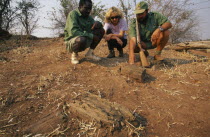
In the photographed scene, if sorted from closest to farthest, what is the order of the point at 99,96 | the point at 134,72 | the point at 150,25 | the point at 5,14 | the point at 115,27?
the point at 99,96 → the point at 134,72 → the point at 150,25 → the point at 115,27 → the point at 5,14

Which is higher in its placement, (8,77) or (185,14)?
(185,14)

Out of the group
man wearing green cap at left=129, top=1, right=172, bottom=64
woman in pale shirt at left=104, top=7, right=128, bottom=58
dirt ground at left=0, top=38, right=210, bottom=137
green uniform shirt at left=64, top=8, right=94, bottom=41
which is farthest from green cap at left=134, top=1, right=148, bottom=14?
dirt ground at left=0, top=38, right=210, bottom=137

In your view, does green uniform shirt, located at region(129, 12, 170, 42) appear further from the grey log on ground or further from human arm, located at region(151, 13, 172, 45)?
the grey log on ground

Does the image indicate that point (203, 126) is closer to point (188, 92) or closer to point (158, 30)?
point (188, 92)

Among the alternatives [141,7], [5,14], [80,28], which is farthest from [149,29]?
[5,14]

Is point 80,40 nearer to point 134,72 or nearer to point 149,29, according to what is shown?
point 134,72

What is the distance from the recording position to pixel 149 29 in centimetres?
322

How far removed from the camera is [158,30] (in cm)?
302

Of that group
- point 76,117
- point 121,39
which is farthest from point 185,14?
point 76,117

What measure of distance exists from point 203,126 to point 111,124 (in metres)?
0.94

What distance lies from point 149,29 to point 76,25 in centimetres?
150

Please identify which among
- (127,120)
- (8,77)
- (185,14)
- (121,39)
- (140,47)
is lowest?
(127,120)

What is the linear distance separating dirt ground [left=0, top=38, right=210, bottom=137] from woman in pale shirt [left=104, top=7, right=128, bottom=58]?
0.88m

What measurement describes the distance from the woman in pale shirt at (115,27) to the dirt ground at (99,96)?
88 cm
